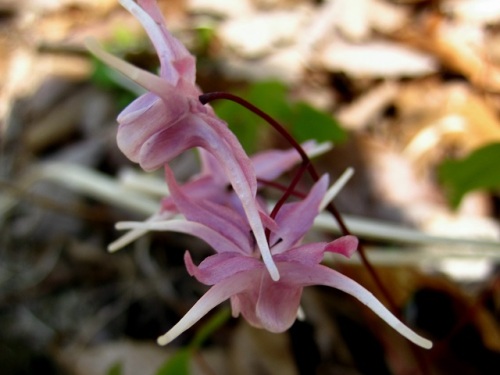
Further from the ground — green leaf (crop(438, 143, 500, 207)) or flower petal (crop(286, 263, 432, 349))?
flower petal (crop(286, 263, 432, 349))

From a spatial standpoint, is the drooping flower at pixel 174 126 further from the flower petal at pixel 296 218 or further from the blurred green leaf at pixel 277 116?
the blurred green leaf at pixel 277 116

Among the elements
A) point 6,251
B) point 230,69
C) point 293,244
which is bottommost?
point 6,251

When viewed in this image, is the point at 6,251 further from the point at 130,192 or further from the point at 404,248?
the point at 404,248

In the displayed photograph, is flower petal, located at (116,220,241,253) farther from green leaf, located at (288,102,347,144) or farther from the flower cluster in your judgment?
green leaf, located at (288,102,347,144)

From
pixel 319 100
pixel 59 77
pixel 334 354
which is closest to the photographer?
pixel 334 354

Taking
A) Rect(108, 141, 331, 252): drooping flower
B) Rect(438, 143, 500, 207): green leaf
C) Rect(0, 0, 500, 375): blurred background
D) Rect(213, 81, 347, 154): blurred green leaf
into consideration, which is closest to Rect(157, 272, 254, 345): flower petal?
Rect(108, 141, 331, 252): drooping flower

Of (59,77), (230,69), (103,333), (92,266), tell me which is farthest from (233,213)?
(59,77)
